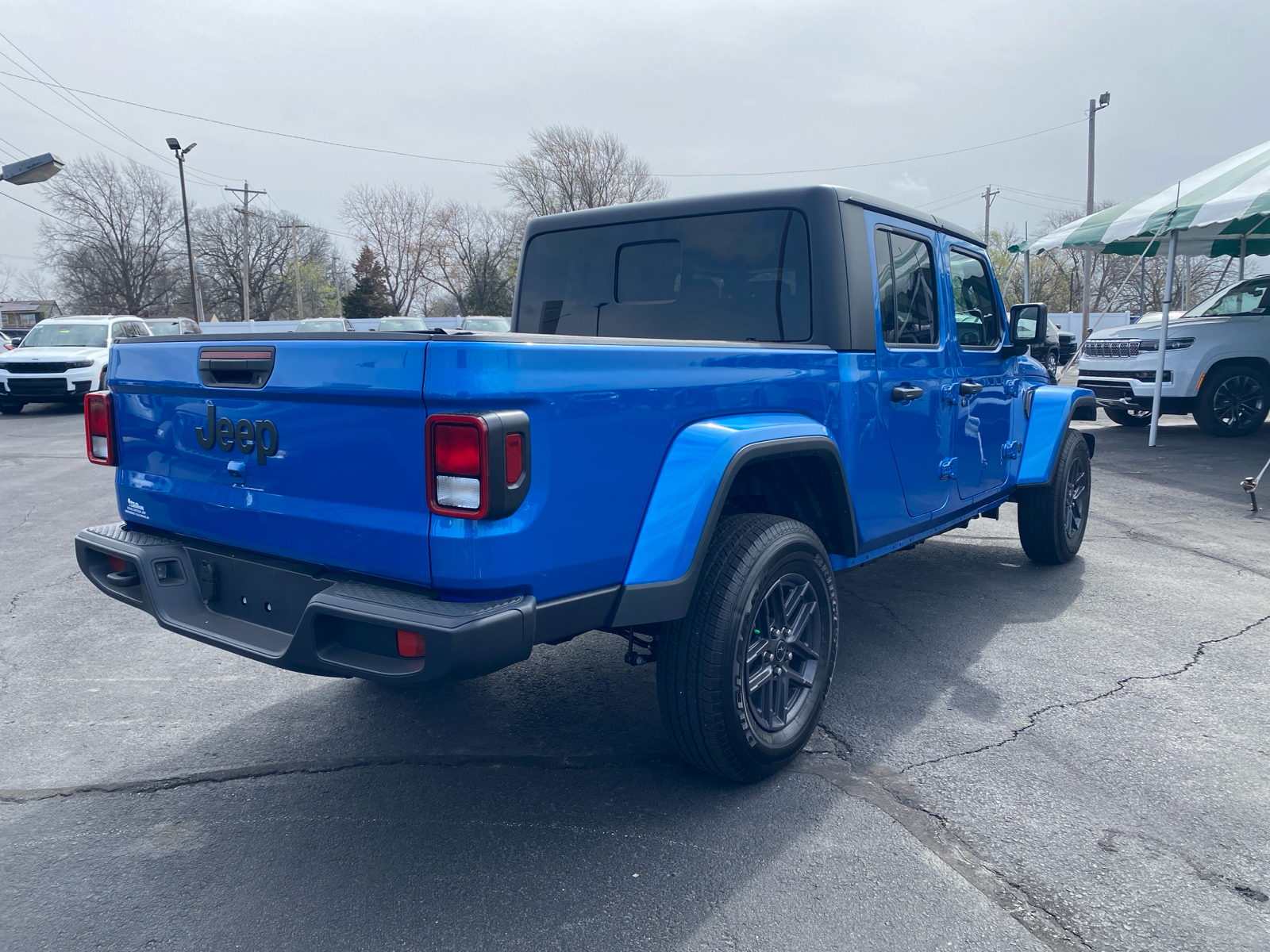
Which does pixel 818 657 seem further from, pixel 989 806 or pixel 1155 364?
pixel 1155 364

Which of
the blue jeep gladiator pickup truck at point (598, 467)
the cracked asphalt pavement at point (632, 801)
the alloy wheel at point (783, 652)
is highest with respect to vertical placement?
the blue jeep gladiator pickup truck at point (598, 467)

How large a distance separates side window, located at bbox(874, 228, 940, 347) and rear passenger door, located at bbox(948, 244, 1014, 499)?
0.90 ft

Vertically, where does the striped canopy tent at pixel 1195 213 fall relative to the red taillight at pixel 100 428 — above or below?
above

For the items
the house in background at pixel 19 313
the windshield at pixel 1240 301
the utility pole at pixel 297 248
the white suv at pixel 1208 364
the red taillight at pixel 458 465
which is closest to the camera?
the red taillight at pixel 458 465

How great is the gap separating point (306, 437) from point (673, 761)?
1.67 metres

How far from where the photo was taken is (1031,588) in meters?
5.35

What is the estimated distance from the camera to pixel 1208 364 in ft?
39.0

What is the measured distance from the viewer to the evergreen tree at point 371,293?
71.2 metres

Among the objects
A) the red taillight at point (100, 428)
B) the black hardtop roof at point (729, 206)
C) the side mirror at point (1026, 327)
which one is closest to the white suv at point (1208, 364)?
the side mirror at point (1026, 327)

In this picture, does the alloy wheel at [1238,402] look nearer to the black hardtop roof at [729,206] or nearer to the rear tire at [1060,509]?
the rear tire at [1060,509]

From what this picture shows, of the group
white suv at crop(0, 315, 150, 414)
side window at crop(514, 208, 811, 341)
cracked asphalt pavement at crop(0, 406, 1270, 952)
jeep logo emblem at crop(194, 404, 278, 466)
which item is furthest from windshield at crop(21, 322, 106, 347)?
jeep logo emblem at crop(194, 404, 278, 466)

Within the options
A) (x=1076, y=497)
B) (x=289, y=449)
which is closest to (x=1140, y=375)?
(x=1076, y=497)

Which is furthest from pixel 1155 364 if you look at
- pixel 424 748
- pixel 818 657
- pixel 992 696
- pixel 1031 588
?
pixel 424 748

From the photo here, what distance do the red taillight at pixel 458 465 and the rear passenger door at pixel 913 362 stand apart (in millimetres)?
2024
